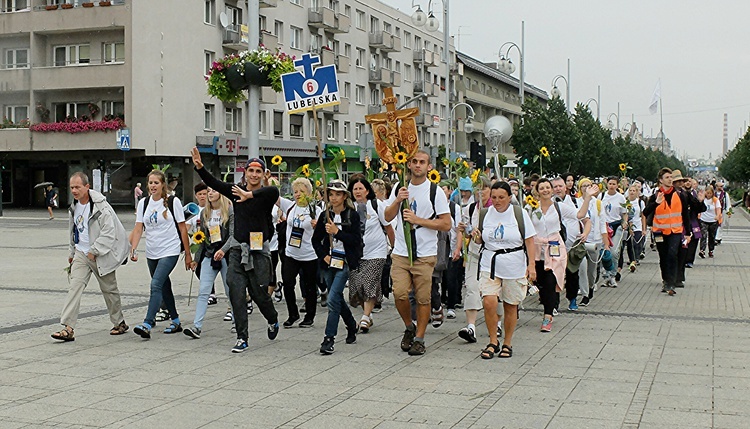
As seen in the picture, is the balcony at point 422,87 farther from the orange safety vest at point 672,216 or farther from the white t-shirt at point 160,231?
the white t-shirt at point 160,231

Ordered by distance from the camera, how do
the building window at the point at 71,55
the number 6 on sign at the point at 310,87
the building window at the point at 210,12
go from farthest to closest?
the building window at the point at 210,12, the building window at the point at 71,55, the number 6 on sign at the point at 310,87

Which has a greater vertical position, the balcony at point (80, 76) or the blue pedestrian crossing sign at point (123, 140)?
the balcony at point (80, 76)

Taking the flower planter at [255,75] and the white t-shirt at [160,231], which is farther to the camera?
the flower planter at [255,75]

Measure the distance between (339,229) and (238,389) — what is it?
8.45 ft

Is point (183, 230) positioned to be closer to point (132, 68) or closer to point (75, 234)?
point (75, 234)

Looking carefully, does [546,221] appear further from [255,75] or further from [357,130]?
[357,130]

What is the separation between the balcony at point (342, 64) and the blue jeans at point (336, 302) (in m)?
53.6

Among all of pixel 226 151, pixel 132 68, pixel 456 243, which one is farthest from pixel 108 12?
pixel 456 243

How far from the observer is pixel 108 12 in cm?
4375

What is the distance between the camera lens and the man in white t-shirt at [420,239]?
28.9ft

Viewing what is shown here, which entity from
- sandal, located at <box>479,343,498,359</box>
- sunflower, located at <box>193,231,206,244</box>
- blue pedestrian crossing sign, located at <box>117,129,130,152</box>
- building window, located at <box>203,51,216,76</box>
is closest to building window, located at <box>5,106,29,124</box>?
blue pedestrian crossing sign, located at <box>117,129,130,152</box>

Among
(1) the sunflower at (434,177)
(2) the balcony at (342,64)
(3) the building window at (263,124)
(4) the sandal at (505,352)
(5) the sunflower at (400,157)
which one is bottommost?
(4) the sandal at (505,352)

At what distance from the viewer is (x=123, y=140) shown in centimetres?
4238

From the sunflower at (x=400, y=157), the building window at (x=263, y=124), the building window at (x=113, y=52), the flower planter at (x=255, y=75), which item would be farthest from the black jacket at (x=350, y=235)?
the building window at (x=263, y=124)
